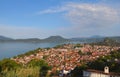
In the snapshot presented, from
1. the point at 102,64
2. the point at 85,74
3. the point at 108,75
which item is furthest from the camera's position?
the point at 102,64

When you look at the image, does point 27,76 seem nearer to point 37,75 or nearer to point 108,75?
point 37,75

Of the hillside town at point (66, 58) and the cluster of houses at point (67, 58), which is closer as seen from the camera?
the hillside town at point (66, 58)

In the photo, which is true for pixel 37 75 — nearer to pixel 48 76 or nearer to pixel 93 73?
pixel 48 76

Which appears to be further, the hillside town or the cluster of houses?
the cluster of houses

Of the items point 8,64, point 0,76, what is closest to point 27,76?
point 0,76

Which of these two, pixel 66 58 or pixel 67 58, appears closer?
pixel 67 58

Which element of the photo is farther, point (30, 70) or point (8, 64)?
point (8, 64)

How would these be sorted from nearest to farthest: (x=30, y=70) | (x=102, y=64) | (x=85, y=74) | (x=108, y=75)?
(x=108, y=75) < (x=85, y=74) < (x=30, y=70) < (x=102, y=64)

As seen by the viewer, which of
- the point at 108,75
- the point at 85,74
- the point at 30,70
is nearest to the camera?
the point at 108,75

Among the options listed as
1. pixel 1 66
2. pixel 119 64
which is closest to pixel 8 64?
pixel 1 66
